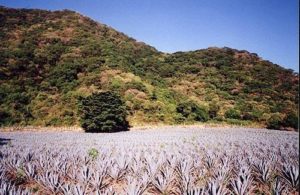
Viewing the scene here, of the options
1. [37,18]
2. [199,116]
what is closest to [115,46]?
[37,18]

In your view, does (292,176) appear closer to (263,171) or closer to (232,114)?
(263,171)

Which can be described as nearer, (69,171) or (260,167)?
(260,167)

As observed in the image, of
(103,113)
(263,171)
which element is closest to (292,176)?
(263,171)

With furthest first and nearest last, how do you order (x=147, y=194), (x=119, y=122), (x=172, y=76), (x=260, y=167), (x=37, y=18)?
1. (x=37, y=18)
2. (x=172, y=76)
3. (x=119, y=122)
4. (x=260, y=167)
5. (x=147, y=194)

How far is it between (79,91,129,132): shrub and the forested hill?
376cm

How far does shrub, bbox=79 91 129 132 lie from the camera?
818 inches

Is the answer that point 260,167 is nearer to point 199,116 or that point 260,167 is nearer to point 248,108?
point 199,116

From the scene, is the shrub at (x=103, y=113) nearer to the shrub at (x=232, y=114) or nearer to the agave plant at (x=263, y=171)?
the shrub at (x=232, y=114)

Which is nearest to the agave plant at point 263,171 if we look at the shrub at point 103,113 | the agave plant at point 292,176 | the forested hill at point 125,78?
the agave plant at point 292,176

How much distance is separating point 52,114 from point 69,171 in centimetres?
2112

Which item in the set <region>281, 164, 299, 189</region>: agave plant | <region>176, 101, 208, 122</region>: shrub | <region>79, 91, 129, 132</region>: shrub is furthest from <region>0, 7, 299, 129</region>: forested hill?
<region>281, 164, 299, 189</region>: agave plant

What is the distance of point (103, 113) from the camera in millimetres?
21016

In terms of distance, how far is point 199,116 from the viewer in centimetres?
2789

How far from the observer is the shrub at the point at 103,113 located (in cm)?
2077
